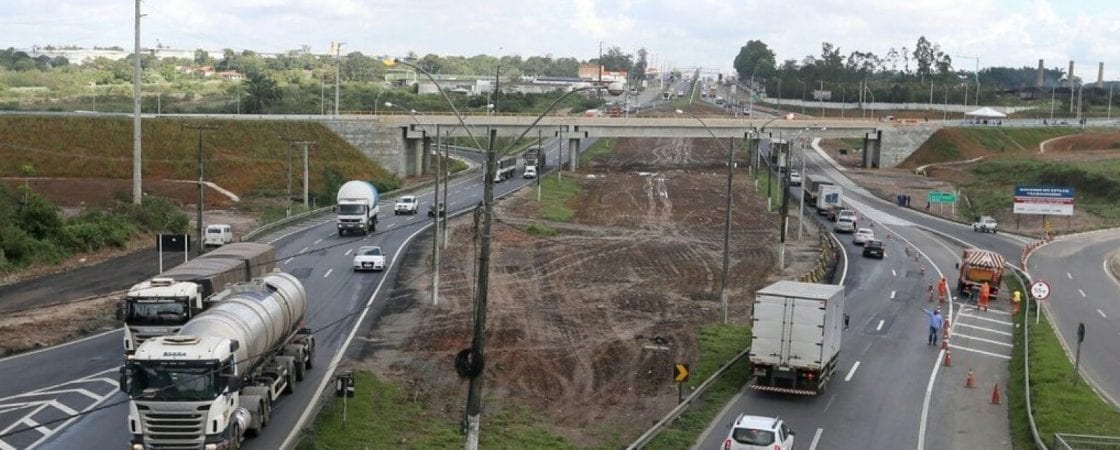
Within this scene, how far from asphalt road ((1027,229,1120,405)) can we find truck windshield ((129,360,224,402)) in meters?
27.5

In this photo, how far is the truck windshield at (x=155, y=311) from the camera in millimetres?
31641

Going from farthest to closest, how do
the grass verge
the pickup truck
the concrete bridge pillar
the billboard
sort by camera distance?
the concrete bridge pillar < the billboard < the pickup truck < the grass verge

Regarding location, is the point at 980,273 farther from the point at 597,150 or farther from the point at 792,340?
the point at 597,150

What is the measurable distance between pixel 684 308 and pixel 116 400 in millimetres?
27019

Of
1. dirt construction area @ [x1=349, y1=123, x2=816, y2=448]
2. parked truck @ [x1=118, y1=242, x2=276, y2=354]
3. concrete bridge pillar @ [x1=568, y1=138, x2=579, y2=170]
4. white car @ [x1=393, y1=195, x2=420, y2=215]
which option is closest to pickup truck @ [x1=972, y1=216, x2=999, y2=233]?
dirt construction area @ [x1=349, y1=123, x2=816, y2=448]

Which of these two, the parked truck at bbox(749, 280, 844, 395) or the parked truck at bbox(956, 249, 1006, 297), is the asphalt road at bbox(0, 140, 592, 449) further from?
the parked truck at bbox(956, 249, 1006, 297)

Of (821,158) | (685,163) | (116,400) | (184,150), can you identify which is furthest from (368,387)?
(821,158)

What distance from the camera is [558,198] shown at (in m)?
104

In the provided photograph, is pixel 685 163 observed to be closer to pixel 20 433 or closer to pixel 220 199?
pixel 220 199

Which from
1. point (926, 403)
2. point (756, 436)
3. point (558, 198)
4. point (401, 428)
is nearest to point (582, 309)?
point (926, 403)

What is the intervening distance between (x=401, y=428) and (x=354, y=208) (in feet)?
138

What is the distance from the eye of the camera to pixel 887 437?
3150 cm

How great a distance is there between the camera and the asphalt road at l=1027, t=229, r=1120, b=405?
143 ft

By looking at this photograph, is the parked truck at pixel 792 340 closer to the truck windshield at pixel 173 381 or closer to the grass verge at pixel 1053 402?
the grass verge at pixel 1053 402
